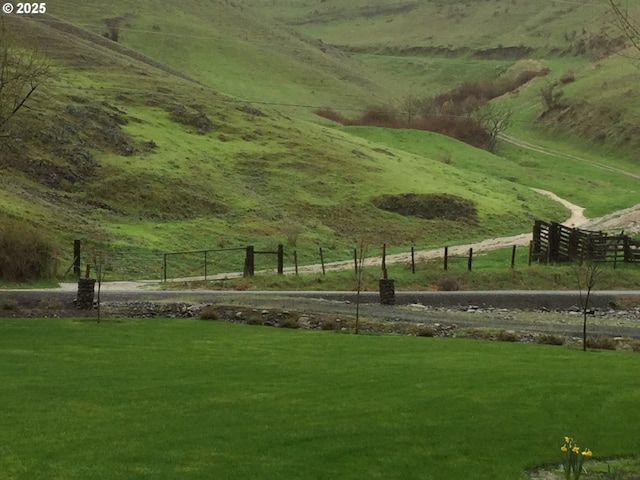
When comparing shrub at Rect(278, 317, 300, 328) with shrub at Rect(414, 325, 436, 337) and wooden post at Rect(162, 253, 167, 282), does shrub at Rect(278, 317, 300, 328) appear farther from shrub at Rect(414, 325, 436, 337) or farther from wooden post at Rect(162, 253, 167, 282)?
wooden post at Rect(162, 253, 167, 282)

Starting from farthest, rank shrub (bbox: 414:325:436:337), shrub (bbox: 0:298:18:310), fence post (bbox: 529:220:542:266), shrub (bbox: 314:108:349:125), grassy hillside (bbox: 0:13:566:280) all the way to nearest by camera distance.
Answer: shrub (bbox: 314:108:349:125) → grassy hillside (bbox: 0:13:566:280) → fence post (bbox: 529:220:542:266) → shrub (bbox: 0:298:18:310) → shrub (bbox: 414:325:436:337)

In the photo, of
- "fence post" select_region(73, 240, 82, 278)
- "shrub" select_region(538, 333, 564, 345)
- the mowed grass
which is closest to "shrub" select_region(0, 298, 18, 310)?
the mowed grass

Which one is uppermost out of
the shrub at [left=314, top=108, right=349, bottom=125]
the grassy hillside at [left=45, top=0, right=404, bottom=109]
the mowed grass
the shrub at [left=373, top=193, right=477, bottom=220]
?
the grassy hillside at [left=45, top=0, right=404, bottom=109]

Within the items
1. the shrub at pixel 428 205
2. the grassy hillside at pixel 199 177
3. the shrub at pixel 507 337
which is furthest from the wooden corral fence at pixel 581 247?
the shrub at pixel 507 337

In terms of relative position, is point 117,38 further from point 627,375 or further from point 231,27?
point 627,375

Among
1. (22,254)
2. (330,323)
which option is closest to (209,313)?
(330,323)

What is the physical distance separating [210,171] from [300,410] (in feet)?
213

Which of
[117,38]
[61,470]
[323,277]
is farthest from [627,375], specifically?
[117,38]

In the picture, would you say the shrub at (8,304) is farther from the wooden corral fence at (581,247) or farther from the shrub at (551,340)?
the wooden corral fence at (581,247)

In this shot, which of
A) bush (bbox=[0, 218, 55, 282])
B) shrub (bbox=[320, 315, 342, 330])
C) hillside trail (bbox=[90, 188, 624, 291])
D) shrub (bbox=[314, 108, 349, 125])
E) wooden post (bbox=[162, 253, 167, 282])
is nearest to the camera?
shrub (bbox=[320, 315, 342, 330])

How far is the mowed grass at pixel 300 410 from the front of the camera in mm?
13953

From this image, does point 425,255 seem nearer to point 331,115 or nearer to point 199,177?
point 199,177

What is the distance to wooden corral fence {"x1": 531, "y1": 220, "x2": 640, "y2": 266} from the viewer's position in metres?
55.5

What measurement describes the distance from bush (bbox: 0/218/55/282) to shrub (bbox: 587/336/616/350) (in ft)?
92.2
